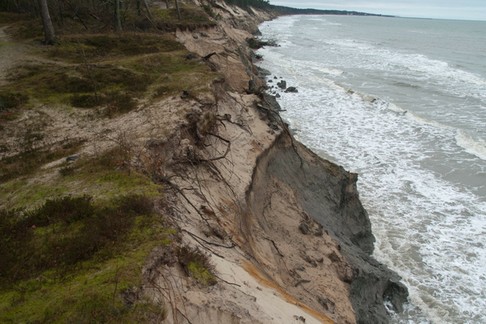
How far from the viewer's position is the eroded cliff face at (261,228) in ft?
19.9

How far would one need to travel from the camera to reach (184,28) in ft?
102

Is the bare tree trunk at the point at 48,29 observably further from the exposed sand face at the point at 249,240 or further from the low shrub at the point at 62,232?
the low shrub at the point at 62,232

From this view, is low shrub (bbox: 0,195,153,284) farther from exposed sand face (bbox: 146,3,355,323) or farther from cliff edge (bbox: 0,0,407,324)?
exposed sand face (bbox: 146,3,355,323)

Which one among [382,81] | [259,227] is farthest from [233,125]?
[382,81]

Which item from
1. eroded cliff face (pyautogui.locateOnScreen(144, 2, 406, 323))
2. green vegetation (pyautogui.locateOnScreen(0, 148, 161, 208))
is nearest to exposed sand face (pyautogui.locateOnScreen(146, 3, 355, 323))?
eroded cliff face (pyautogui.locateOnScreen(144, 2, 406, 323))

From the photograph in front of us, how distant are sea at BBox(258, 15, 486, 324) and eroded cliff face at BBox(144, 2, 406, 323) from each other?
63.6 inches

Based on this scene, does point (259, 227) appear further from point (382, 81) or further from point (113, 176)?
point (382, 81)

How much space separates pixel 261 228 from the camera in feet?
34.3

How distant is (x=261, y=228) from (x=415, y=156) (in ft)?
50.2

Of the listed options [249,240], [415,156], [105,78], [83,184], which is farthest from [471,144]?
[83,184]

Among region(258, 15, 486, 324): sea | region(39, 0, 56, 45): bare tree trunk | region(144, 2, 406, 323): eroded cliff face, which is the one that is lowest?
region(258, 15, 486, 324): sea

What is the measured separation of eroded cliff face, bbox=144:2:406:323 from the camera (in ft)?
19.9

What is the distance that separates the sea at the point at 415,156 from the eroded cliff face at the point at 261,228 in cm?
162

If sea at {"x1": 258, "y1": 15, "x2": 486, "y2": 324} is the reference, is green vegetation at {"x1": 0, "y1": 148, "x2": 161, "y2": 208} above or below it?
above
